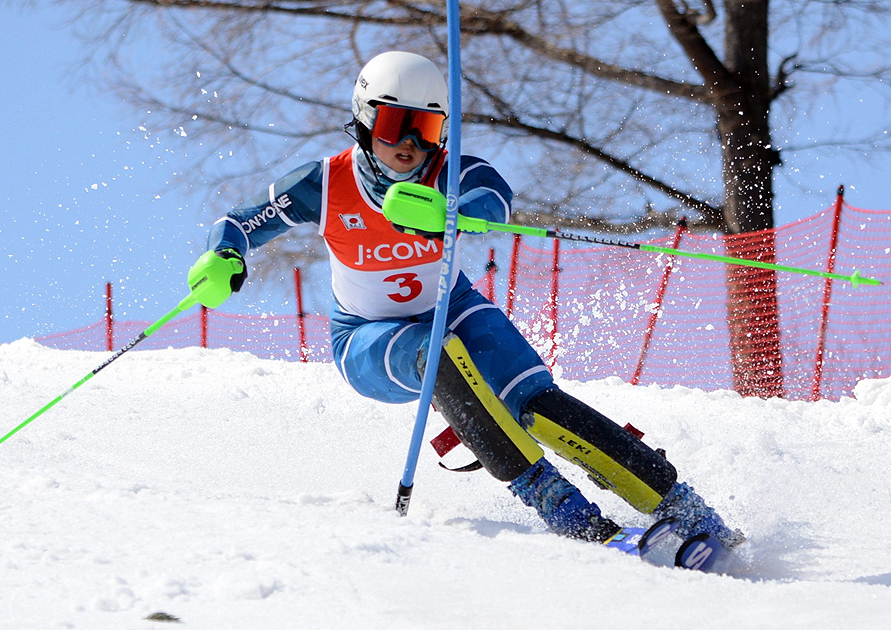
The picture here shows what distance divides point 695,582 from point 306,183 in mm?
1810

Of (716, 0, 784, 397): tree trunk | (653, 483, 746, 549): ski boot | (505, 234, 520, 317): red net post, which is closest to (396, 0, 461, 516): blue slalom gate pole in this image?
(653, 483, 746, 549): ski boot

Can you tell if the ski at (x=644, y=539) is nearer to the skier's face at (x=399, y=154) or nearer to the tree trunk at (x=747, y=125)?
the skier's face at (x=399, y=154)

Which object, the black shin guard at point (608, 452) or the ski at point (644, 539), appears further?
the black shin guard at point (608, 452)

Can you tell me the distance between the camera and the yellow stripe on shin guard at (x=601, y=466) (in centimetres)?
287

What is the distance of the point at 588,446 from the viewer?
9.45 ft

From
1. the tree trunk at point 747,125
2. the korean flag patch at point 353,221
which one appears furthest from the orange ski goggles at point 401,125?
the tree trunk at point 747,125

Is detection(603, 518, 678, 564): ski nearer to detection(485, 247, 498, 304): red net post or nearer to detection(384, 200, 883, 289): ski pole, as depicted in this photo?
detection(384, 200, 883, 289): ski pole

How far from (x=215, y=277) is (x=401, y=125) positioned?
777 mm

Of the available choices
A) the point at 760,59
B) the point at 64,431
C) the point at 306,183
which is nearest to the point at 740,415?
the point at 306,183

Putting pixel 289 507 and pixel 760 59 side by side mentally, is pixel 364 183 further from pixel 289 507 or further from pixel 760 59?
pixel 760 59

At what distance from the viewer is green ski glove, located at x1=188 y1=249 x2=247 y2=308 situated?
3.02m

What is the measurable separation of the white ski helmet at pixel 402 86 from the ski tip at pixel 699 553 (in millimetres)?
1560

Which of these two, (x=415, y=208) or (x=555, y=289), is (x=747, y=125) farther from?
(x=415, y=208)

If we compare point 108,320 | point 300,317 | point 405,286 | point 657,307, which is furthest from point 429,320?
point 108,320
